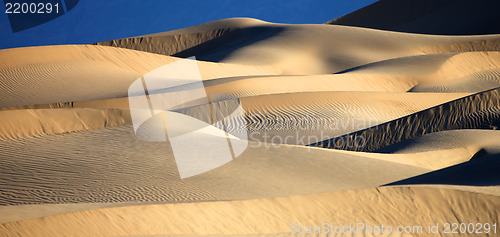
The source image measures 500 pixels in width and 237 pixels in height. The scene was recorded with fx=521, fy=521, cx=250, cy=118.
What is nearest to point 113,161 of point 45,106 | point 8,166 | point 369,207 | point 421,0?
point 8,166

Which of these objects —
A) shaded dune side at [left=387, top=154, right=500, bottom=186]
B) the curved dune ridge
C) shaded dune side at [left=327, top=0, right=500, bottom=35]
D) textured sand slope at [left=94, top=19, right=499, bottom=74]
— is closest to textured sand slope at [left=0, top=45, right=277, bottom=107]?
the curved dune ridge

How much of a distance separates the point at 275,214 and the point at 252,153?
2893 mm

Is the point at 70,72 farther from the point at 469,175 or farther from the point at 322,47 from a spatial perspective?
the point at 322,47

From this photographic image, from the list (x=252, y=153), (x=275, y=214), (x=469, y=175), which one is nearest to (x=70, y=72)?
(x=252, y=153)

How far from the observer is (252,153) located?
8555mm

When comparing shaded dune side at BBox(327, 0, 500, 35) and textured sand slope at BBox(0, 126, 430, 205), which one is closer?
textured sand slope at BBox(0, 126, 430, 205)

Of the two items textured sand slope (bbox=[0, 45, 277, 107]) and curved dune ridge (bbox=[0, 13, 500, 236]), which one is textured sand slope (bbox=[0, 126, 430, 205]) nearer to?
curved dune ridge (bbox=[0, 13, 500, 236])

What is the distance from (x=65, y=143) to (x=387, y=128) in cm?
804

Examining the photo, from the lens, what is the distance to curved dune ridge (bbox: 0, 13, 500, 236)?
5410mm

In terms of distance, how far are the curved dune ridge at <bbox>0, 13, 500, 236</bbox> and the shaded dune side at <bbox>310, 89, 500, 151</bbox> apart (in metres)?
0.03

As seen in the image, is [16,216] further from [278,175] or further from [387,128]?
[387,128]

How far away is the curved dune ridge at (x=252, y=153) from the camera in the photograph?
5410 millimetres

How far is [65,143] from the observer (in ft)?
26.0

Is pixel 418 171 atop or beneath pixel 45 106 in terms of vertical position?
beneath
